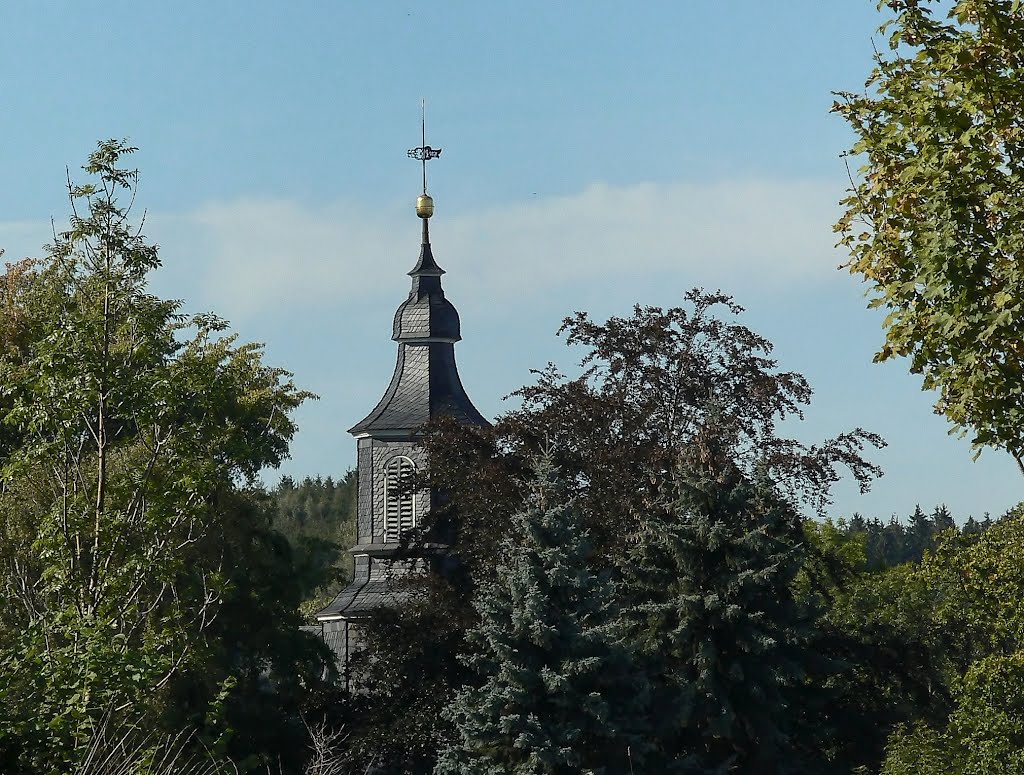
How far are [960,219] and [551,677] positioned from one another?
12930mm

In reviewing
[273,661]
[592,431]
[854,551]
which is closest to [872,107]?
[592,431]

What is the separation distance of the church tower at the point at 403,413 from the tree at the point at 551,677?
90.0 ft

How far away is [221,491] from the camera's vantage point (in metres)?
30.2

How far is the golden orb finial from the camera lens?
2200 inches

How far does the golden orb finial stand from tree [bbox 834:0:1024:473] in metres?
42.0

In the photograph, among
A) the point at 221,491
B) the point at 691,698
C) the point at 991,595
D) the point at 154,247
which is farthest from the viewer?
the point at 991,595

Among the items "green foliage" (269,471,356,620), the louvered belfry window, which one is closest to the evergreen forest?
the louvered belfry window

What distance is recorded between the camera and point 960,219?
13438mm

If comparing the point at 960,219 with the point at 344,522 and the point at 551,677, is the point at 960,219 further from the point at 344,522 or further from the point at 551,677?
the point at 344,522

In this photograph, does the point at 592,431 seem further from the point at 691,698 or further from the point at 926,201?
the point at 926,201

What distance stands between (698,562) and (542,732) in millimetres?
4954

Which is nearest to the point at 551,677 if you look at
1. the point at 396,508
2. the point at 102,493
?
the point at 102,493

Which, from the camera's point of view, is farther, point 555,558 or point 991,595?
point 991,595

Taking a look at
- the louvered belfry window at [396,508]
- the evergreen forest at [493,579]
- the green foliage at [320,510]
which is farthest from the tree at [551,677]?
the green foliage at [320,510]
